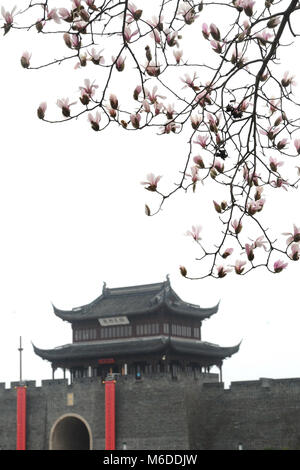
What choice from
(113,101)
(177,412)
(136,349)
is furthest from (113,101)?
(136,349)

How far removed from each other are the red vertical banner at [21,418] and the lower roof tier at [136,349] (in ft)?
11.6

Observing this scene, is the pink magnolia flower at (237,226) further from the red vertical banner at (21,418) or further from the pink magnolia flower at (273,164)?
the red vertical banner at (21,418)

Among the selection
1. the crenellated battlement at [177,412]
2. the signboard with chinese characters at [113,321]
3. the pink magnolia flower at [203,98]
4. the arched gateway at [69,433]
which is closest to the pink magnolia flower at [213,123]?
the pink magnolia flower at [203,98]

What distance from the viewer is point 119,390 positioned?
3534cm

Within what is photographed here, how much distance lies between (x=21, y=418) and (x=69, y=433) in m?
2.73

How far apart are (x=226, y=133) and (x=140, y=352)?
104ft

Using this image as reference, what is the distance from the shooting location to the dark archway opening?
121 ft

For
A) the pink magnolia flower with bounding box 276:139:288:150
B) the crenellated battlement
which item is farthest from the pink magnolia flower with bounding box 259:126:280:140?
the crenellated battlement

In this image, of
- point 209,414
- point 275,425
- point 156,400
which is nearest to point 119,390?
point 156,400

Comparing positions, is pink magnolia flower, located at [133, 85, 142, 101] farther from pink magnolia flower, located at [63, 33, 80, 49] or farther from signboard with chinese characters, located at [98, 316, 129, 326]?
signboard with chinese characters, located at [98, 316, 129, 326]

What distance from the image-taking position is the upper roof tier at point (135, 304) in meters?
39.0

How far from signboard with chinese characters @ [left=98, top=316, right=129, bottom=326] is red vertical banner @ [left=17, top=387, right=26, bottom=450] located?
548 cm

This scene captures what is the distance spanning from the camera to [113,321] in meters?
39.8
